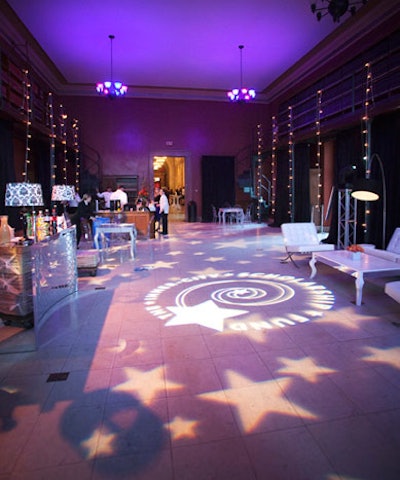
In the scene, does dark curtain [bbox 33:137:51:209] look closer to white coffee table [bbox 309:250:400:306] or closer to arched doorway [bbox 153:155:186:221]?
arched doorway [bbox 153:155:186:221]

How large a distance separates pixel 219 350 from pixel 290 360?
610mm

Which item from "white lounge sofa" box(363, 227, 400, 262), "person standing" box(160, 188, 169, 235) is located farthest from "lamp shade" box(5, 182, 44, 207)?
"person standing" box(160, 188, 169, 235)

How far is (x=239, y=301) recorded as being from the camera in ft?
15.9

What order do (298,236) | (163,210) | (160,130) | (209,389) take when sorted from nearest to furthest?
(209,389) → (298,236) → (163,210) → (160,130)

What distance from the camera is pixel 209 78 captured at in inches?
572

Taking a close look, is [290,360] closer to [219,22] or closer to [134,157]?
[219,22]

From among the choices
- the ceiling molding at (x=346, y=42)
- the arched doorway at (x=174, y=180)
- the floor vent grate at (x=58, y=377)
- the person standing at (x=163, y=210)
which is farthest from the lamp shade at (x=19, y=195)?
the arched doorway at (x=174, y=180)

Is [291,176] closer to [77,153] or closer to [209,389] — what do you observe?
[77,153]

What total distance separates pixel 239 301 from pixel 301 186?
9.46 m

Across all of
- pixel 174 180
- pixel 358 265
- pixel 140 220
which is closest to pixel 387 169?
pixel 358 265

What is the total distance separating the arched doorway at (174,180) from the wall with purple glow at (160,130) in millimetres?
3833

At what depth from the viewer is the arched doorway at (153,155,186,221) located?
22.1 metres

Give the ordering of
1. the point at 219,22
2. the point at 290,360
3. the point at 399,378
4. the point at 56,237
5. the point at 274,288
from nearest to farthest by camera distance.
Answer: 1. the point at 399,378
2. the point at 290,360
3. the point at 56,237
4. the point at 274,288
5. the point at 219,22

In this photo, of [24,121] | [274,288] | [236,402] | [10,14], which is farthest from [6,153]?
[236,402]
